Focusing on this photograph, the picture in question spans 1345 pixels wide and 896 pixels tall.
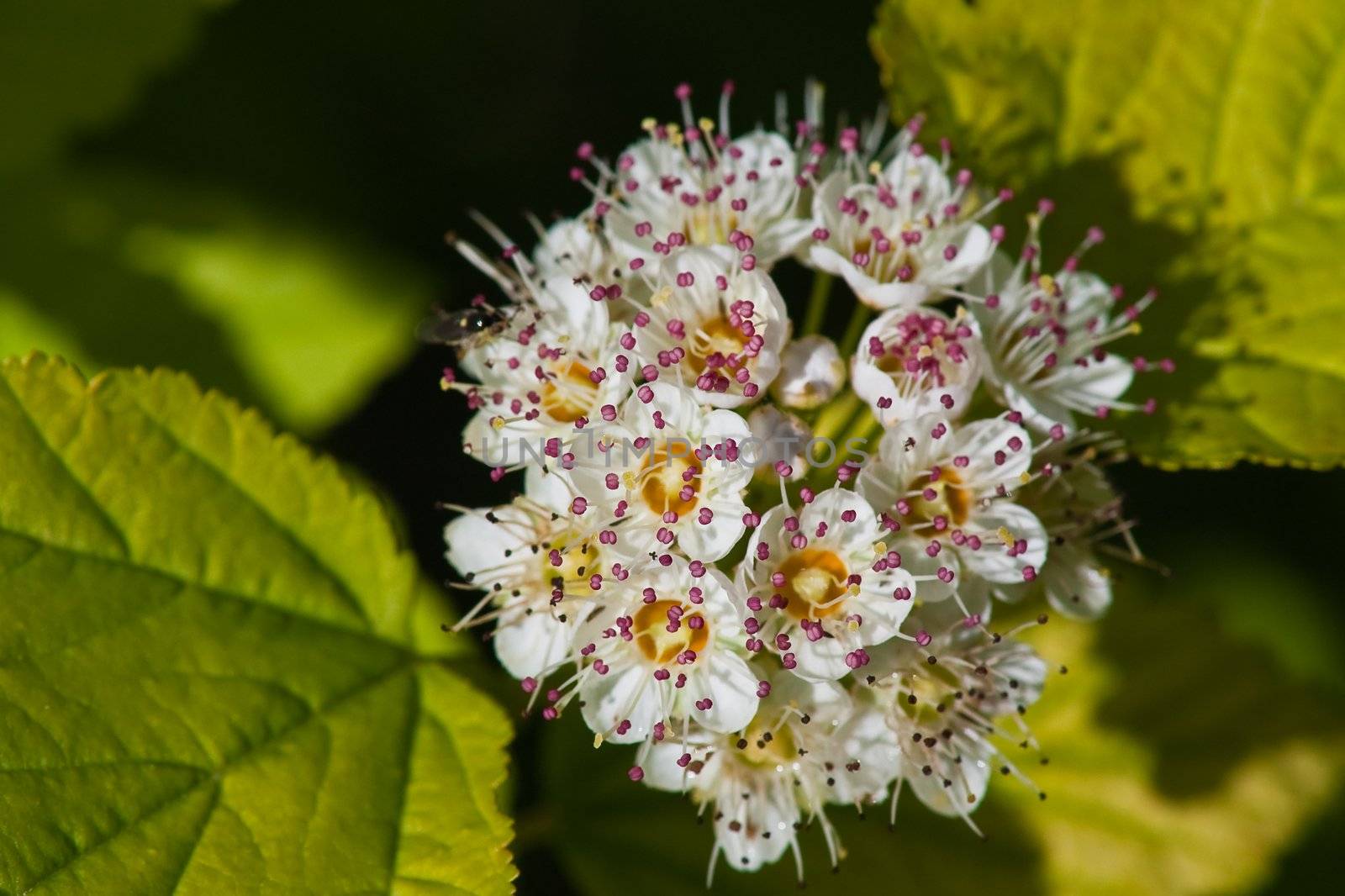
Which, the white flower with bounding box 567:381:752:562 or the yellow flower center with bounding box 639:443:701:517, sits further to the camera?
the yellow flower center with bounding box 639:443:701:517

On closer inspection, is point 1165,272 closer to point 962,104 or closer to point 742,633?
point 962,104

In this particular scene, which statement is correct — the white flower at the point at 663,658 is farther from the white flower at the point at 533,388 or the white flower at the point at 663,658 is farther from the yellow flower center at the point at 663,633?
the white flower at the point at 533,388

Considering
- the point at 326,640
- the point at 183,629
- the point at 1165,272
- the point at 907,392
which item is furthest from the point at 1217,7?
the point at 183,629

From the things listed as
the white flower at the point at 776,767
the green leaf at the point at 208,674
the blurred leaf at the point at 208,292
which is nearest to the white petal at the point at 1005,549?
the white flower at the point at 776,767

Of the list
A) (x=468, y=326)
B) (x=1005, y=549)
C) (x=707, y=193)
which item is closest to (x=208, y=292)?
(x=468, y=326)

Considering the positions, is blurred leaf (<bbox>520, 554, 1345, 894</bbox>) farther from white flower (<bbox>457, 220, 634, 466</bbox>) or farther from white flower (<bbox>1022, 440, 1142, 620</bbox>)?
white flower (<bbox>457, 220, 634, 466</bbox>)

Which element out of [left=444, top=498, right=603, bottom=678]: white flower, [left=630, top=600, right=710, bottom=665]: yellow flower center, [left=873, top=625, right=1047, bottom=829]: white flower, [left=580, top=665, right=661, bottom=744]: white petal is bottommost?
[left=873, top=625, right=1047, bottom=829]: white flower

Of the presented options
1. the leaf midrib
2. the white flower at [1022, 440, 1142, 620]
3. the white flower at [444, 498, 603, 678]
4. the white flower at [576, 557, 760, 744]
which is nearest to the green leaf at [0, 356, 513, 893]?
the leaf midrib
